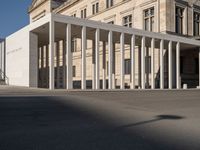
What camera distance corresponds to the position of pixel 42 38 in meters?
32.6

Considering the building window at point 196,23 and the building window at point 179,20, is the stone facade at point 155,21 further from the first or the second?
the building window at point 196,23

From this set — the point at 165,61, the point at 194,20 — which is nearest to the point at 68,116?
the point at 165,61

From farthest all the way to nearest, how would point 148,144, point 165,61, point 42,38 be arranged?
point 165,61
point 42,38
point 148,144

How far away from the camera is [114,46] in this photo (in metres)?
38.8

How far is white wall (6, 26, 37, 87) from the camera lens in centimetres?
2800

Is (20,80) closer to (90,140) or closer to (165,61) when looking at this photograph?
(165,61)

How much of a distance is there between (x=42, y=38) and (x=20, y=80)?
5.27m

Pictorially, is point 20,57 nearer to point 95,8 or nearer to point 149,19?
point 149,19

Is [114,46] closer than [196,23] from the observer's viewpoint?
Yes

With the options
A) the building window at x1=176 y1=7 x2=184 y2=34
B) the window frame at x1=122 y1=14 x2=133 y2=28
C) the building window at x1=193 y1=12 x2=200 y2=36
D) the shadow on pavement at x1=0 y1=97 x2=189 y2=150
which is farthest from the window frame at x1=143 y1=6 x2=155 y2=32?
the shadow on pavement at x1=0 y1=97 x2=189 y2=150

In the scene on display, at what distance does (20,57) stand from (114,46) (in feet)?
42.4

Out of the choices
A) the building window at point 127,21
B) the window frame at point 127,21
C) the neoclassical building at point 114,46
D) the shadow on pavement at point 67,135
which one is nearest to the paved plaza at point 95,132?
the shadow on pavement at point 67,135

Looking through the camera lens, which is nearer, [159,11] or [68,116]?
[68,116]

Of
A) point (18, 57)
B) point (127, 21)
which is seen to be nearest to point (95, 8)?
point (127, 21)
